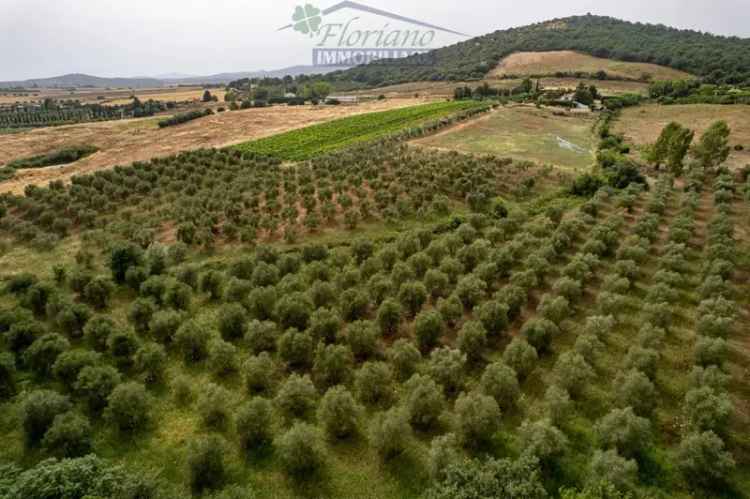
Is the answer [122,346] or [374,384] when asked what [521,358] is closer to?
[374,384]

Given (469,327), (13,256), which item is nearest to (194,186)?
(13,256)

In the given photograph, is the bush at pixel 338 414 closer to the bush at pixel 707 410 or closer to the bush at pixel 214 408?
the bush at pixel 214 408

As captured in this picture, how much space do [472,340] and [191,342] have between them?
20.4m

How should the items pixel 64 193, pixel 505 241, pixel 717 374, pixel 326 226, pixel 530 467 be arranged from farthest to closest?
A: pixel 64 193, pixel 326 226, pixel 505 241, pixel 717 374, pixel 530 467

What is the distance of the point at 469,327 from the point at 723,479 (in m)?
15.4

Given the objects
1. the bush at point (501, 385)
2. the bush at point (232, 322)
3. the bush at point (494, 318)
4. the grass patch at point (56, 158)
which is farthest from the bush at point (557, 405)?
the grass patch at point (56, 158)

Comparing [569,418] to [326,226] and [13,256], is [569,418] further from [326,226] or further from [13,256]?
[13,256]

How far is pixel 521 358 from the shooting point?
29.0 m

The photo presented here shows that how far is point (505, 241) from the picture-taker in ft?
161

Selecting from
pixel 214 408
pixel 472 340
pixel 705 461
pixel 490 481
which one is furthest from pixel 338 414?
pixel 705 461

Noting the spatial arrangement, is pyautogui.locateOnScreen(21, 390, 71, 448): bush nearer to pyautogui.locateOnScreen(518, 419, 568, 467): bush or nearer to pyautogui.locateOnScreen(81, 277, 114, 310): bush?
pyautogui.locateOnScreen(81, 277, 114, 310): bush

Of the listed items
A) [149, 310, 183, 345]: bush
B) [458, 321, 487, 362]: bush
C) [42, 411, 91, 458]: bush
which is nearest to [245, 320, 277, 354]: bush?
[149, 310, 183, 345]: bush

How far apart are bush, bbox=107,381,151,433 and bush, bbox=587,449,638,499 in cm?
2476

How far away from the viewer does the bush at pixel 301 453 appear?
904 inches
